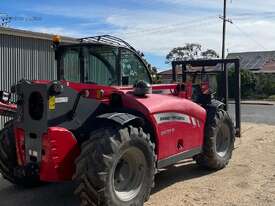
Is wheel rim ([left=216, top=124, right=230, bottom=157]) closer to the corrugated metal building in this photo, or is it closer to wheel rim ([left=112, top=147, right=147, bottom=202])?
wheel rim ([left=112, top=147, right=147, bottom=202])

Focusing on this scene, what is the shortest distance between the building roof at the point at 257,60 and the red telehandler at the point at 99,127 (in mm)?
51316

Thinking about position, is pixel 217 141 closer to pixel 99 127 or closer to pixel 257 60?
pixel 99 127

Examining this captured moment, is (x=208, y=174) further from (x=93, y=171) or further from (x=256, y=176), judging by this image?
(x=93, y=171)

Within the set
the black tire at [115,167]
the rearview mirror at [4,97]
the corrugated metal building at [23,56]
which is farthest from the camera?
the corrugated metal building at [23,56]

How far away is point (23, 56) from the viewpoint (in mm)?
14594

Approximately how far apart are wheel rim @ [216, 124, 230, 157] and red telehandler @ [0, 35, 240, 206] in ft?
3.19

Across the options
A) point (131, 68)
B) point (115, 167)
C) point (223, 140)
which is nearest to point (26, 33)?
point (223, 140)

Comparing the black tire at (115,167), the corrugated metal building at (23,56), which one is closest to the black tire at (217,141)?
the black tire at (115,167)

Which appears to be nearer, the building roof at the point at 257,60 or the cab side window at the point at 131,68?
the cab side window at the point at 131,68

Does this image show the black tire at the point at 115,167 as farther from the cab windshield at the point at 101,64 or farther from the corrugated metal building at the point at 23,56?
the corrugated metal building at the point at 23,56

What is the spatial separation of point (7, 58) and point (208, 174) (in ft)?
25.0

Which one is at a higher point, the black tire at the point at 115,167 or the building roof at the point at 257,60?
the building roof at the point at 257,60

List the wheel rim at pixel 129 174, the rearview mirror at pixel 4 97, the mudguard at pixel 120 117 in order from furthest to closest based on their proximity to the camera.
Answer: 1. the rearview mirror at pixel 4 97
2. the wheel rim at pixel 129 174
3. the mudguard at pixel 120 117

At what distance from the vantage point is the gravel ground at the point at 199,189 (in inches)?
271
